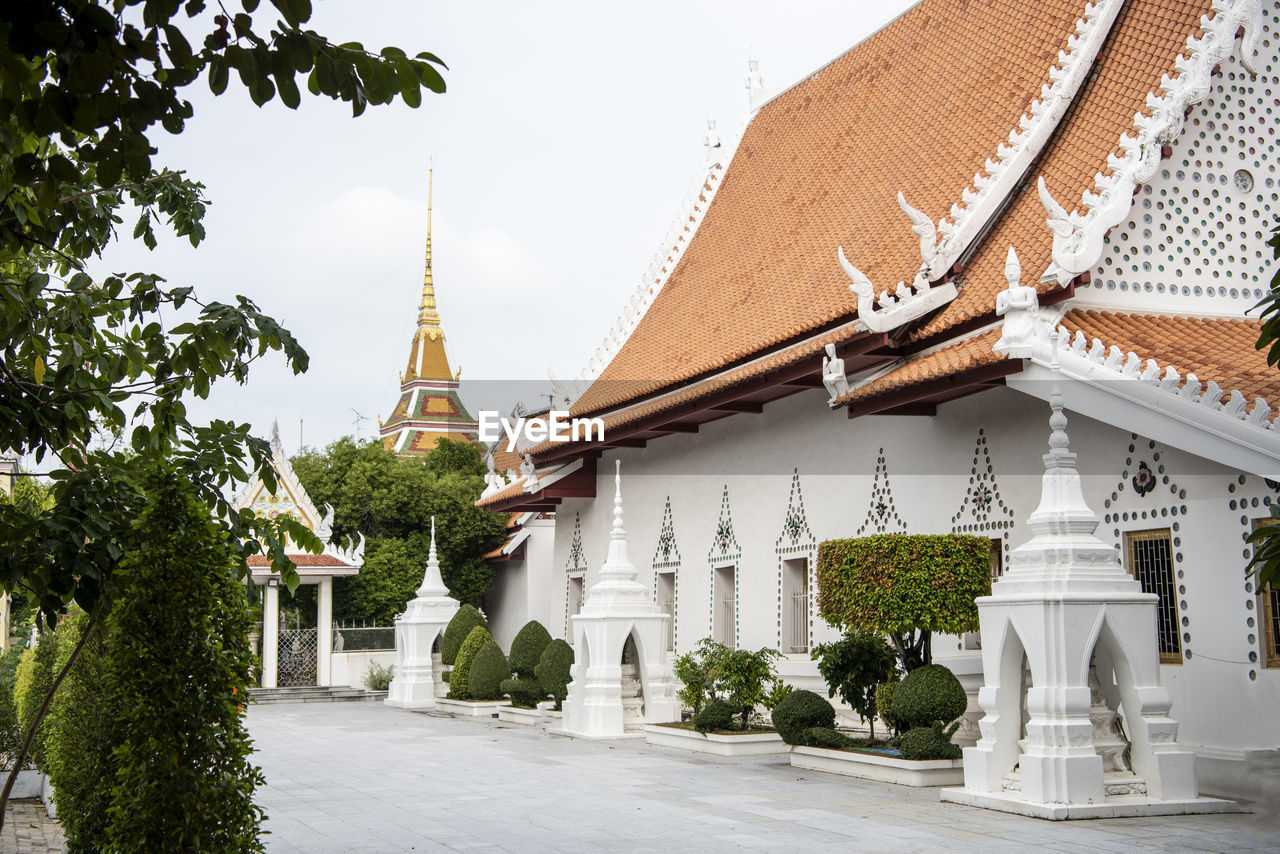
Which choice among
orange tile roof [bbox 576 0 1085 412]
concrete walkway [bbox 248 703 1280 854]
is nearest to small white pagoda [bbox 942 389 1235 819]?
concrete walkway [bbox 248 703 1280 854]

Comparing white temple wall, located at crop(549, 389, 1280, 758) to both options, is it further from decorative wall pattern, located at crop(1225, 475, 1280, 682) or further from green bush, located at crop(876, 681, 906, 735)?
green bush, located at crop(876, 681, 906, 735)

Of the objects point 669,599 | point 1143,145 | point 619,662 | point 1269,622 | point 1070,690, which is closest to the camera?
point 1070,690

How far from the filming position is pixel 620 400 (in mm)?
17375

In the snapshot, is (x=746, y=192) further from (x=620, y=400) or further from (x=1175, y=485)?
(x=1175, y=485)

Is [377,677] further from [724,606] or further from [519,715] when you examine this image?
[724,606]

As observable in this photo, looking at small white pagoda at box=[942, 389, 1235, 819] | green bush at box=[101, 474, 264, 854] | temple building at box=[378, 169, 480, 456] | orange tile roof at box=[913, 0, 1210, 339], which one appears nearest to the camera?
green bush at box=[101, 474, 264, 854]

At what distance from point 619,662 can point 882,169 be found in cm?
643

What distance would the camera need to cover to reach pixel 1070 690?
8352 mm

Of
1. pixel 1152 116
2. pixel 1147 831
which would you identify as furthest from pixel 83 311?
pixel 1152 116

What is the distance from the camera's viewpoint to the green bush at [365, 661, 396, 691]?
24.9 meters

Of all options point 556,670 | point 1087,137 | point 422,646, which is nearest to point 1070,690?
point 1087,137

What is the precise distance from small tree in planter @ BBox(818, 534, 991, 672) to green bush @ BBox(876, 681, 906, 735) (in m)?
0.35

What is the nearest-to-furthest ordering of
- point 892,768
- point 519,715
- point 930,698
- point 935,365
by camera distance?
point 930,698
point 892,768
point 935,365
point 519,715

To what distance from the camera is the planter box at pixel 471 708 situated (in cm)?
1902
